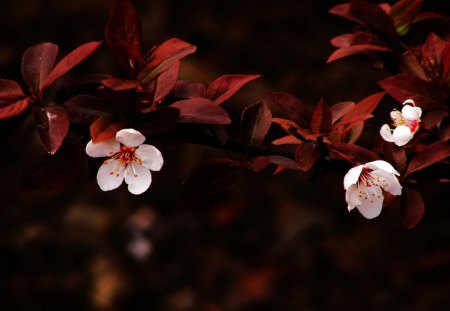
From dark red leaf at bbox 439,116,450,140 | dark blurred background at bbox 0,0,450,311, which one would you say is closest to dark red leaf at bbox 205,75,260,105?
dark red leaf at bbox 439,116,450,140

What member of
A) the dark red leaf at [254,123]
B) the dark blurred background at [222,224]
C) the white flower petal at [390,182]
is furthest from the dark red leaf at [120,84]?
the dark blurred background at [222,224]

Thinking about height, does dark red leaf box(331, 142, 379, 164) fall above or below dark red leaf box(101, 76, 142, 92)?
below

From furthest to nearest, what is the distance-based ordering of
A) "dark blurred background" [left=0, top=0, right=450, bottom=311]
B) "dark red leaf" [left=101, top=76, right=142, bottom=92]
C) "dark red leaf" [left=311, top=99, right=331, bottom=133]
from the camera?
"dark blurred background" [left=0, top=0, right=450, bottom=311]
"dark red leaf" [left=311, top=99, right=331, bottom=133]
"dark red leaf" [left=101, top=76, right=142, bottom=92]

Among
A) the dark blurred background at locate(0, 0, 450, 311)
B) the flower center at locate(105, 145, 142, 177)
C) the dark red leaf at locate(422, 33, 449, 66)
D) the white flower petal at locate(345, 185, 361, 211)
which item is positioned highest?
the dark red leaf at locate(422, 33, 449, 66)

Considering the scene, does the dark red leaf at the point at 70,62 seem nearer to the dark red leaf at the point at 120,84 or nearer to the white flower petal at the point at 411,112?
the dark red leaf at the point at 120,84

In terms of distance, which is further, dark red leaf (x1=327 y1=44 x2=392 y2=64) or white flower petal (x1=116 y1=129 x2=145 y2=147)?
dark red leaf (x1=327 y1=44 x2=392 y2=64)

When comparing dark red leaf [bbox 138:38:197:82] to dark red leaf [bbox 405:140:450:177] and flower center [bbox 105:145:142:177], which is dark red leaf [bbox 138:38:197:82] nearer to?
flower center [bbox 105:145:142:177]

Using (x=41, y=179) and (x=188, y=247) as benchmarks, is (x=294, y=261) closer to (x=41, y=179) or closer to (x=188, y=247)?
(x=188, y=247)
